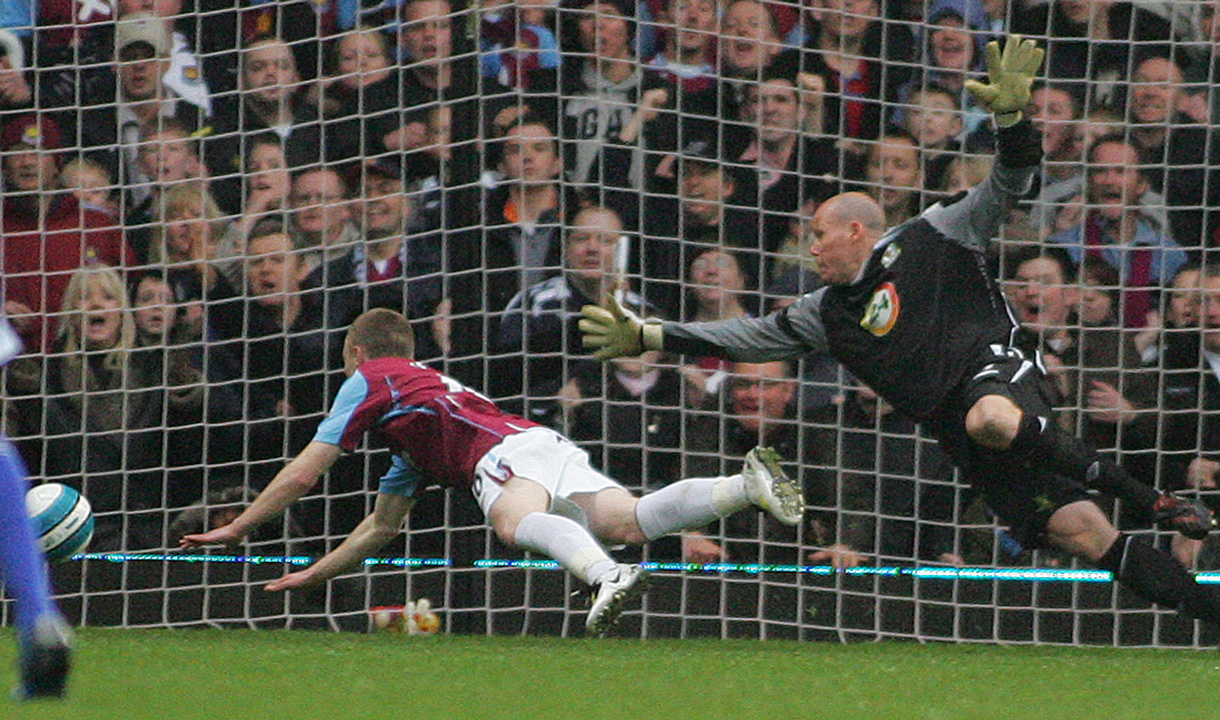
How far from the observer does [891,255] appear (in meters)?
5.71

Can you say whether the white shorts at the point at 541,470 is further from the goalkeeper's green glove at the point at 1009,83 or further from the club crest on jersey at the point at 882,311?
the goalkeeper's green glove at the point at 1009,83

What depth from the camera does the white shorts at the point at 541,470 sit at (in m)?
5.75

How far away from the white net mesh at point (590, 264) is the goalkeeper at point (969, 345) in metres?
1.25

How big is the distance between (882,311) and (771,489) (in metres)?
0.67

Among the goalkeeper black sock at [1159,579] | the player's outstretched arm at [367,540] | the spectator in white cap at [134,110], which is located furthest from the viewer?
the spectator in white cap at [134,110]

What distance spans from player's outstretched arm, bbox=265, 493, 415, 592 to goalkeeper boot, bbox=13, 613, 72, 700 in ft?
8.96

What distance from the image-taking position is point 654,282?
7.12m

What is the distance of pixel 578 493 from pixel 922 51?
2.66 m

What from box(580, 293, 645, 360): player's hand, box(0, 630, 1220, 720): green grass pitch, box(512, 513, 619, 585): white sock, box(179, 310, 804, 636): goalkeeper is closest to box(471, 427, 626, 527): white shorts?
box(179, 310, 804, 636): goalkeeper

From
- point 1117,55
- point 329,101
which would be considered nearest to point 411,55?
point 329,101

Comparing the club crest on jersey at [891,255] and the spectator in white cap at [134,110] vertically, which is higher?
the spectator in white cap at [134,110]

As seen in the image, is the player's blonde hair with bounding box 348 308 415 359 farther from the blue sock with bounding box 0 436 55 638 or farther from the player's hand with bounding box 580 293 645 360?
the blue sock with bounding box 0 436 55 638

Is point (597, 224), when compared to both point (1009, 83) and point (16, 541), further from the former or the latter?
point (16, 541)

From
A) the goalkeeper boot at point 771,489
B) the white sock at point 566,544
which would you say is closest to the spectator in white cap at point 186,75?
the white sock at point 566,544
